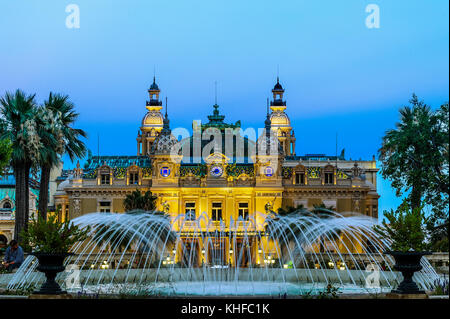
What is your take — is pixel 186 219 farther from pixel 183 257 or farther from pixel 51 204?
pixel 51 204

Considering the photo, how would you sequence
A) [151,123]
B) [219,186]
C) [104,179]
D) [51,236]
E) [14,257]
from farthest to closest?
[151,123]
[104,179]
[219,186]
[14,257]
[51,236]

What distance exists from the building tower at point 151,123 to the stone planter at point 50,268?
211 feet

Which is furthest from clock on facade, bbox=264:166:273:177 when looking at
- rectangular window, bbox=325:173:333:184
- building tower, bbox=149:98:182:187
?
building tower, bbox=149:98:182:187

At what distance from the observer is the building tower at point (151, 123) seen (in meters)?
84.3

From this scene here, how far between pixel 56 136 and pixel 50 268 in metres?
23.6

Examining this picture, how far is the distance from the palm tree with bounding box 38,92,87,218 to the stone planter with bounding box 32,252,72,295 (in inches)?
770

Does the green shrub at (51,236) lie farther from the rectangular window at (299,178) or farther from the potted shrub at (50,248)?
the rectangular window at (299,178)

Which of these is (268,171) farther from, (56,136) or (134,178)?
(56,136)

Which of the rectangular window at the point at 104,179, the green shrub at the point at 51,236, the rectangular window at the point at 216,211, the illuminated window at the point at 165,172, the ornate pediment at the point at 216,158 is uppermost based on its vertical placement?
the ornate pediment at the point at 216,158

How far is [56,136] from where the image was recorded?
4162cm

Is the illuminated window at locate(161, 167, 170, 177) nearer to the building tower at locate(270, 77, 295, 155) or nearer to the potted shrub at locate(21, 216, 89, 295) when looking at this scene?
the building tower at locate(270, 77, 295, 155)

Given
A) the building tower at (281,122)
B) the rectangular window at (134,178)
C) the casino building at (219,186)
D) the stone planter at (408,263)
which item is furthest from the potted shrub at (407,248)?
the building tower at (281,122)

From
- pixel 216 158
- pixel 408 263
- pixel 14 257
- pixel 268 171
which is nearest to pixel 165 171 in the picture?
pixel 216 158
